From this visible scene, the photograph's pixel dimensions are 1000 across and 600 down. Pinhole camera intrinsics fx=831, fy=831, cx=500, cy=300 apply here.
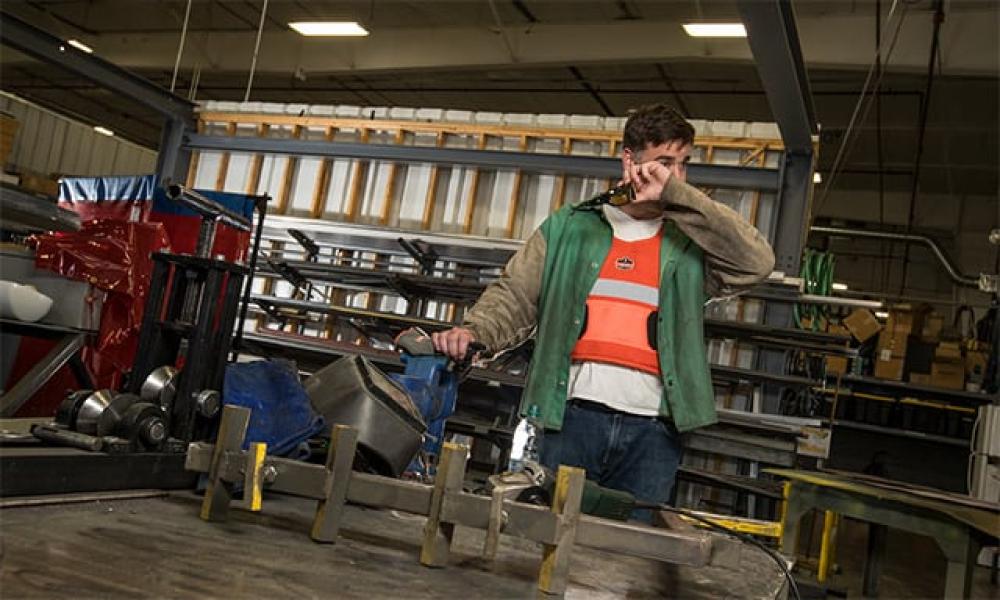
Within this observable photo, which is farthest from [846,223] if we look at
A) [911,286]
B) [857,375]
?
[857,375]

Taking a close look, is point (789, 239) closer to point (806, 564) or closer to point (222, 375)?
point (806, 564)

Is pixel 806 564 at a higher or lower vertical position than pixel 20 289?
lower

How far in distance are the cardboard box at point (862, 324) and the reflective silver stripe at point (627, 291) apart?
278 inches

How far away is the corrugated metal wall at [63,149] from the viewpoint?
11750 millimetres

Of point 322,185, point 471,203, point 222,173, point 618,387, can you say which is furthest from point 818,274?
point 222,173

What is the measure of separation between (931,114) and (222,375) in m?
10.4

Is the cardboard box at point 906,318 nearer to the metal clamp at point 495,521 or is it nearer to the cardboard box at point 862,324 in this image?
the cardboard box at point 862,324

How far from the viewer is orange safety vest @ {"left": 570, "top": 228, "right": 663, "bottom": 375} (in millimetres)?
2346

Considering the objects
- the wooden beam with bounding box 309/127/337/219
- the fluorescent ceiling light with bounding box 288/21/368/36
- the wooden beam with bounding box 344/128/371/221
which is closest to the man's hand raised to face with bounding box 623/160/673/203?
the wooden beam with bounding box 344/128/371/221

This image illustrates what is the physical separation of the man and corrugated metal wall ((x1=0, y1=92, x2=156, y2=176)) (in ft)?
35.4

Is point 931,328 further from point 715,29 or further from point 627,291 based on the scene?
point 627,291

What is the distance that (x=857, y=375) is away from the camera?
8.62 meters

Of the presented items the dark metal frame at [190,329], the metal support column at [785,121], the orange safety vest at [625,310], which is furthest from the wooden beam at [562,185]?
the dark metal frame at [190,329]

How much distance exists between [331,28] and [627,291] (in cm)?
751
